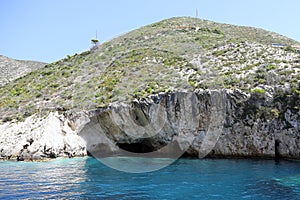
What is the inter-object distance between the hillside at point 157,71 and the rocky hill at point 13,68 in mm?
16667

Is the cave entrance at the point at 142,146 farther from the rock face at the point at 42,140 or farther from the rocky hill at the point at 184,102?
the rock face at the point at 42,140

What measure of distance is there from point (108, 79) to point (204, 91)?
1341 cm

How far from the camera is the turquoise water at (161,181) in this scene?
11.6m

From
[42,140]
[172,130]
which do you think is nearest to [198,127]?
[172,130]

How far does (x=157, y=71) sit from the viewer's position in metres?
31.0

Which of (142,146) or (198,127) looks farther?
(142,146)

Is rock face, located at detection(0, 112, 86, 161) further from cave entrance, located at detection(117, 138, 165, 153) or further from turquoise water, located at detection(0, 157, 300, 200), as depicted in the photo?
cave entrance, located at detection(117, 138, 165, 153)

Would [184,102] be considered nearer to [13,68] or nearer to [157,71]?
[157,71]

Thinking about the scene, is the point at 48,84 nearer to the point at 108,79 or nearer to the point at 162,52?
the point at 108,79

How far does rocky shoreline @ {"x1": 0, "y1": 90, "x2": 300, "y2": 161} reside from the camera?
21.1m

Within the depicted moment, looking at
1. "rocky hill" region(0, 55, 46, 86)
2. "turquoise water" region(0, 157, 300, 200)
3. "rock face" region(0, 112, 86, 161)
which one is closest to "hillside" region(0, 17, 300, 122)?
"rock face" region(0, 112, 86, 161)

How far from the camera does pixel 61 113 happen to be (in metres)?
27.2

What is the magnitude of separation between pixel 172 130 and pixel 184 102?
261 cm

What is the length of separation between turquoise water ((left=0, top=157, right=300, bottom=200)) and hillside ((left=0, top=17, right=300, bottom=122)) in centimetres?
787
